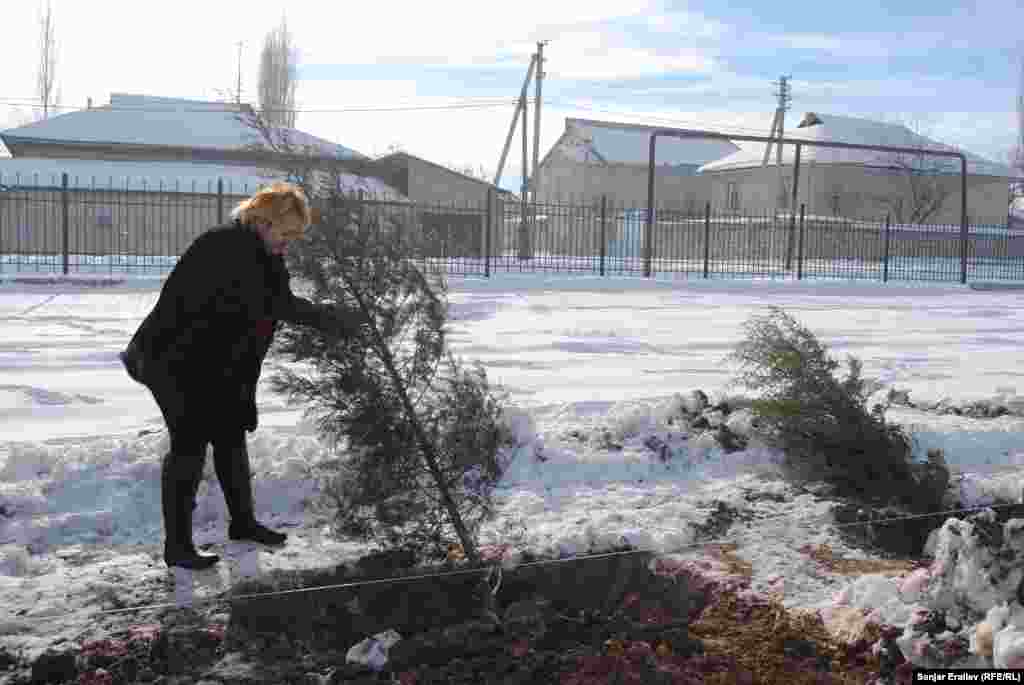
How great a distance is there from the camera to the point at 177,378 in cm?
389

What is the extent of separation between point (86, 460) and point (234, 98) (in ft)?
7.03

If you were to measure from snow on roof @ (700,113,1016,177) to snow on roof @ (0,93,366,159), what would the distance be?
23.9 meters

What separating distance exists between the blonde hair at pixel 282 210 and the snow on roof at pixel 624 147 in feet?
179

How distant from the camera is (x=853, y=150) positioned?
141 feet

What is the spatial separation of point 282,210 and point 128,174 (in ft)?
92.8

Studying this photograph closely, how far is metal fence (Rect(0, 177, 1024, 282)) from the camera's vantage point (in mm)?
20703

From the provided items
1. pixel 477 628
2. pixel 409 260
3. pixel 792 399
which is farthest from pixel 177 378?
pixel 792 399

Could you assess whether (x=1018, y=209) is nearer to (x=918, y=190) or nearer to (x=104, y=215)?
(x=918, y=190)

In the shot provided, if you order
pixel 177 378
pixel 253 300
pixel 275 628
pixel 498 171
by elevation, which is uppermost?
pixel 498 171

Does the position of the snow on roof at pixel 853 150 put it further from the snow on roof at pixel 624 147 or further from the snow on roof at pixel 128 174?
the snow on roof at pixel 128 174

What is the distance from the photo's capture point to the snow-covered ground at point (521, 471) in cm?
407

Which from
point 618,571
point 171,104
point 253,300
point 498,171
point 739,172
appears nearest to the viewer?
point 253,300

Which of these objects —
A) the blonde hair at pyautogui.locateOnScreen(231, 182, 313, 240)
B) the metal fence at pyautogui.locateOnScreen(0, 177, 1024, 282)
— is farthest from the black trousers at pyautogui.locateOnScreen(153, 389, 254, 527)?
the metal fence at pyautogui.locateOnScreen(0, 177, 1024, 282)

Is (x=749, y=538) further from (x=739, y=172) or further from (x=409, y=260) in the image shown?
(x=739, y=172)
